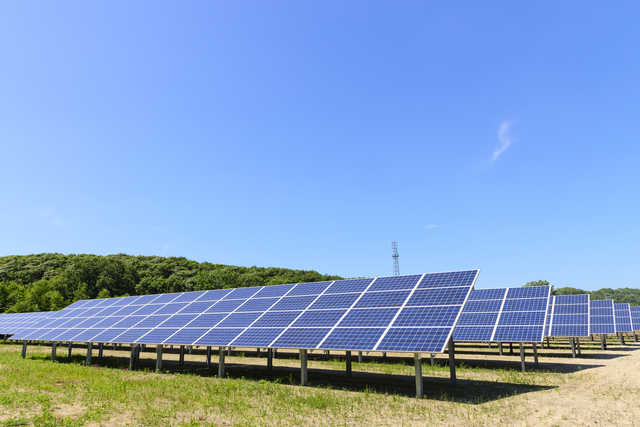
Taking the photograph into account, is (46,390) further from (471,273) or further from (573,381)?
(573,381)

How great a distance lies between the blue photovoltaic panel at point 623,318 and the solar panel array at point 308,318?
40.5 metres

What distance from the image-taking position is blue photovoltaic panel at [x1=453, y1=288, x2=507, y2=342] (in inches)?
1293

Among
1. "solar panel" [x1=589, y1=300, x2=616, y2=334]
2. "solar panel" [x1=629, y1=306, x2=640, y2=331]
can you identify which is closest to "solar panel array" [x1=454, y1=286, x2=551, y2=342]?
"solar panel" [x1=589, y1=300, x2=616, y2=334]

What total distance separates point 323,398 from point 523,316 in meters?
22.3

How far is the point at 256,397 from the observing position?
19141mm

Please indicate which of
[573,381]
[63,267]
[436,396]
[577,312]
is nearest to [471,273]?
[436,396]

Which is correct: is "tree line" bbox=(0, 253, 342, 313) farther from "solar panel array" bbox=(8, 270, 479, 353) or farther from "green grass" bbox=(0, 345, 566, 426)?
"green grass" bbox=(0, 345, 566, 426)

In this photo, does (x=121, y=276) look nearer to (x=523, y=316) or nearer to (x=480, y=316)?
(x=480, y=316)

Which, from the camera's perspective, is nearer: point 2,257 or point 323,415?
point 323,415

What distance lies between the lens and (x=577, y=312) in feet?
144

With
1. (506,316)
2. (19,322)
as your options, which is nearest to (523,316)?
(506,316)

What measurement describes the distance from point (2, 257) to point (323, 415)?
178967 millimetres

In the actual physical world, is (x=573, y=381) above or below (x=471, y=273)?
below

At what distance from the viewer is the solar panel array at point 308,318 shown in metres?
19.2
